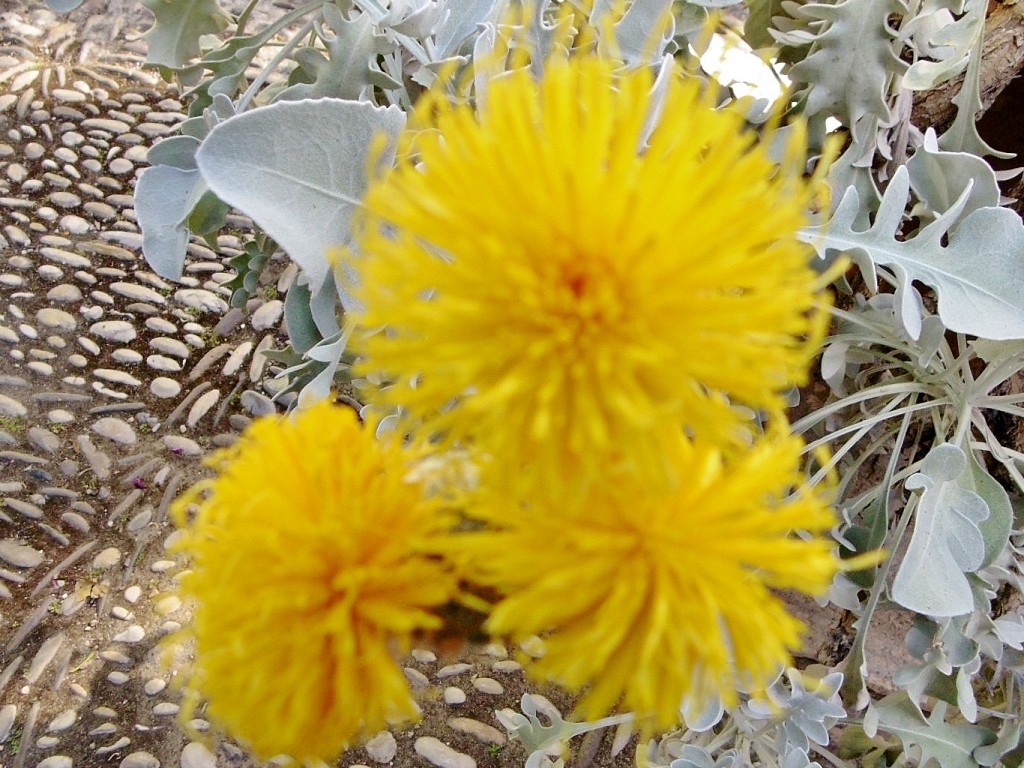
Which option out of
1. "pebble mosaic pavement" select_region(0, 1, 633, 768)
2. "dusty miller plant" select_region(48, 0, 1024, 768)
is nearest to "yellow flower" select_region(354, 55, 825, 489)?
"dusty miller plant" select_region(48, 0, 1024, 768)

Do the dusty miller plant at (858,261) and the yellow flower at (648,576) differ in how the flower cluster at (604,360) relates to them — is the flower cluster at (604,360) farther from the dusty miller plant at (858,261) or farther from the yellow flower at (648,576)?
the dusty miller plant at (858,261)

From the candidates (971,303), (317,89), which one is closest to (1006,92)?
(971,303)

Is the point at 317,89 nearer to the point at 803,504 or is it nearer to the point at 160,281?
the point at 803,504

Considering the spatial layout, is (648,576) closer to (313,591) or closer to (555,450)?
(555,450)

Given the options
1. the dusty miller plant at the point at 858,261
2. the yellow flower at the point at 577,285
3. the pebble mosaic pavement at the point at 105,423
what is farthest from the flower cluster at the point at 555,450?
the pebble mosaic pavement at the point at 105,423

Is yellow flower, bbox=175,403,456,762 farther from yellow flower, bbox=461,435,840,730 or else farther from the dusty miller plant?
the dusty miller plant

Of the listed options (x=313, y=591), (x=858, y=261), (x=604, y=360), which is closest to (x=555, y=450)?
(x=604, y=360)
